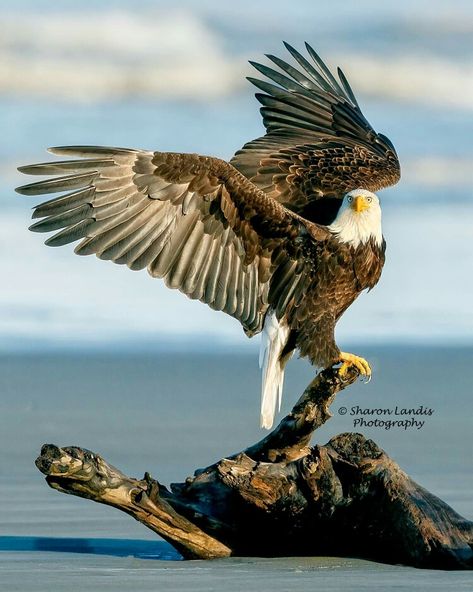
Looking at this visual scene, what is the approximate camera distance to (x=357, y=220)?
9.20 m

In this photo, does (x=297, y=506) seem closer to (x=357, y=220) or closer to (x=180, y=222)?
(x=180, y=222)

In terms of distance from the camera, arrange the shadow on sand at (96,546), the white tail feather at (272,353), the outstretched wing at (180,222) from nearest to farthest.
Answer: the shadow on sand at (96,546), the outstretched wing at (180,222), the white tail feather at (272,353)

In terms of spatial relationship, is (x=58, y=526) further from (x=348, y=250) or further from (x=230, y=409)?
(x=230, y=409)

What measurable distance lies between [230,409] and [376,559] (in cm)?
588

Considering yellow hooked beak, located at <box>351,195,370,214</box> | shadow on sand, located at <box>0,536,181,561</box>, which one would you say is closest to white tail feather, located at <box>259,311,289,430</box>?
yellow hooked beak, located at <box>351,195,370,214</box>

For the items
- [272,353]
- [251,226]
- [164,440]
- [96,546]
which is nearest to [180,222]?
[251,226]

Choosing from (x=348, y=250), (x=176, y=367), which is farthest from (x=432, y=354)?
(x=348, y=250)

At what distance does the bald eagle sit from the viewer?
835 centimetres

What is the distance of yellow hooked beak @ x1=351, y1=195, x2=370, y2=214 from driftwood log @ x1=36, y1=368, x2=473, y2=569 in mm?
1964

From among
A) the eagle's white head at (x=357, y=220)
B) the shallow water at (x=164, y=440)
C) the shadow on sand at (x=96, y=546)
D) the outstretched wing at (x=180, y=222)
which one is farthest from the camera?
Answer: the eagle's white head at (x=357, y=220)

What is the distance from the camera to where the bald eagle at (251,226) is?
8.35 meters

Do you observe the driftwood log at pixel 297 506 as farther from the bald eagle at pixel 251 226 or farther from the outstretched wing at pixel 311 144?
the outstretched wing at pixel 311 144

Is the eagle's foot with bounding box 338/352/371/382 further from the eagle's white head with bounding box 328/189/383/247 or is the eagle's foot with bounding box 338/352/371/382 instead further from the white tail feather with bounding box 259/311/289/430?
the eagle's white head with bounding box 328/189/383/247

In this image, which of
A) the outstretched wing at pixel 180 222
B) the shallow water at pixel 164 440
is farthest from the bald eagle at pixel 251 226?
the shallow water at pixel 164 440
